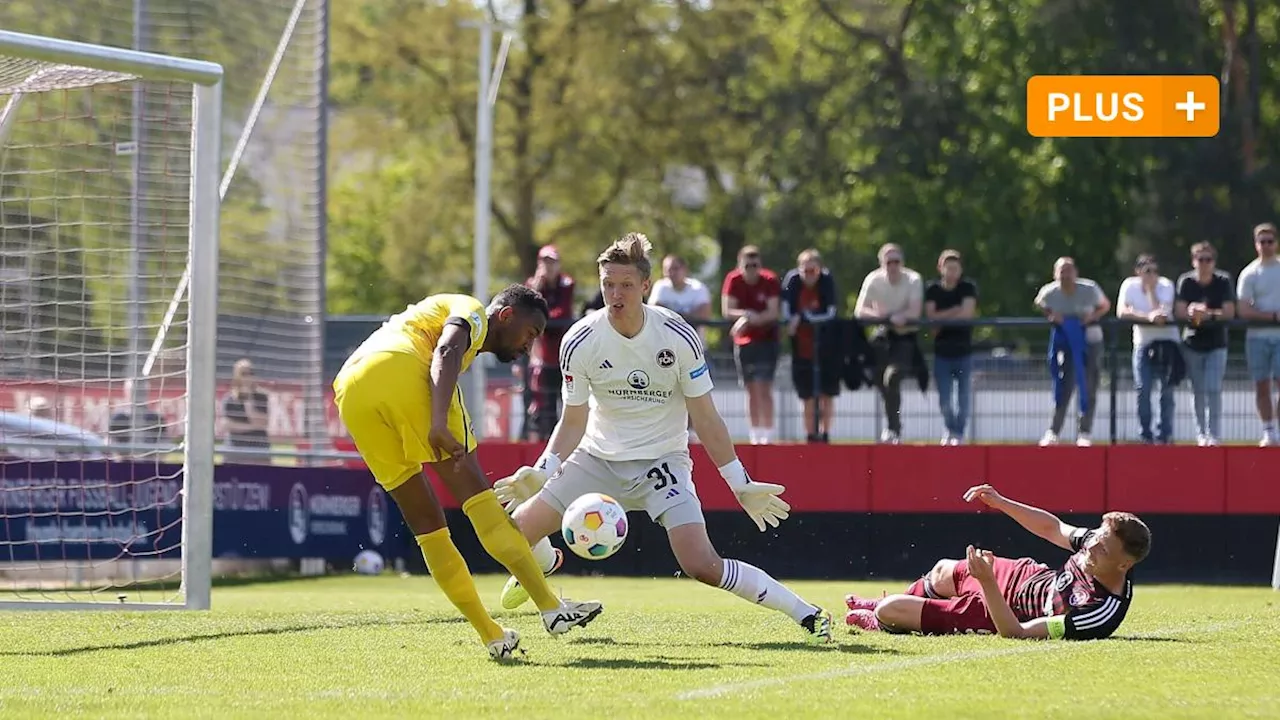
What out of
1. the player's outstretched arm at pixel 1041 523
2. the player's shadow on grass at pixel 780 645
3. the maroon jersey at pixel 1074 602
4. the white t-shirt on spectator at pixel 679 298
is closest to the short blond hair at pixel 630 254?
the player's shadow on grass at pixel 780 645

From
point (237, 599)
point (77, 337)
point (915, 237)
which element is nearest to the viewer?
point (237, 599)

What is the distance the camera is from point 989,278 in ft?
132

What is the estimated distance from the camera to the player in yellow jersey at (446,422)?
902cm

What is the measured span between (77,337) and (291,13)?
19.0 ft

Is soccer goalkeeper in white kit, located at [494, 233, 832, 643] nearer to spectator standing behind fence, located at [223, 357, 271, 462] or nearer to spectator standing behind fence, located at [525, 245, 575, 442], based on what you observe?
spectator standing behind fence, located at [525, 245, 575, 442]

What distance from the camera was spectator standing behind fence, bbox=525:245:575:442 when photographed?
19000 millimetres

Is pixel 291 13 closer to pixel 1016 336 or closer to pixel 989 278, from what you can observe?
pixel 1016 336

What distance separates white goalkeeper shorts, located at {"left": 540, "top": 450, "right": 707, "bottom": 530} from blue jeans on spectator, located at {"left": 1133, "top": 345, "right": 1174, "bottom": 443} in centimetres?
873

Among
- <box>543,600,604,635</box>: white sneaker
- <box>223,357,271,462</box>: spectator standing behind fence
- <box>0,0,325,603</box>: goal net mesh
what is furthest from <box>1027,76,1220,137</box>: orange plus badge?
<box>543,600,604,635</box>: white sneaker

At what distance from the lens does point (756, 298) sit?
18.8 meters

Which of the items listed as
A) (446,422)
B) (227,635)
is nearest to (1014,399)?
(227,635)

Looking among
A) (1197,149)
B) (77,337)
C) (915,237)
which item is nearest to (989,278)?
(915,237)

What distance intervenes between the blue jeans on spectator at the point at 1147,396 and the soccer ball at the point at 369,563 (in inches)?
302

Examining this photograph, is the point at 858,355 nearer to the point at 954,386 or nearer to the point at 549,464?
A: the point at 954,386
